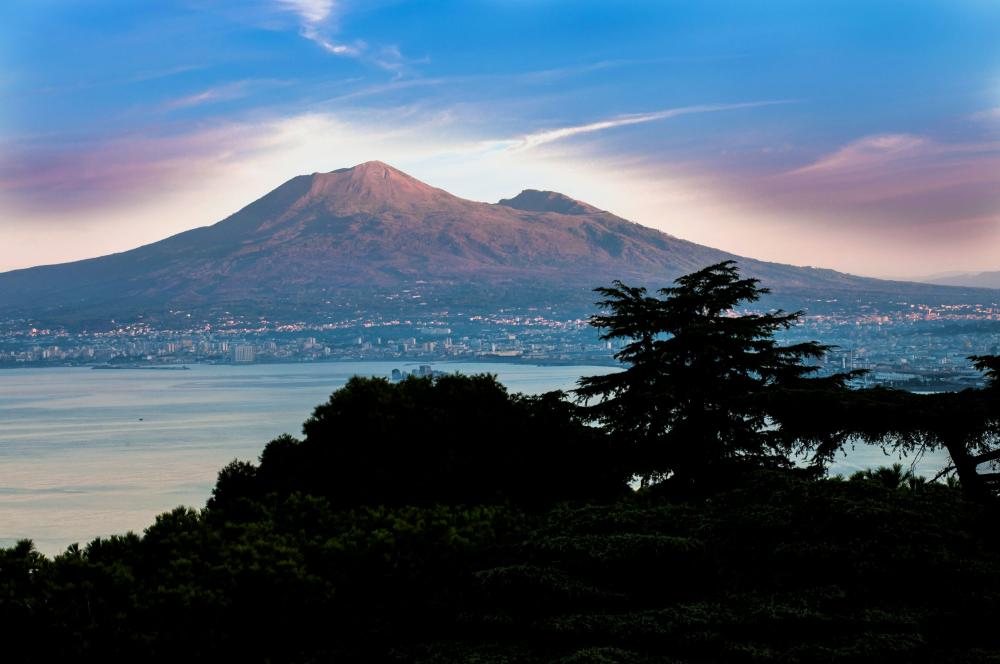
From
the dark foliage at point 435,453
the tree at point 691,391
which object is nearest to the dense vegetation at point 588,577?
the dark foliage at point 435,453

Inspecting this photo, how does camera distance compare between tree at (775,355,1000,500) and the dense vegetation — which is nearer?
the dense vegetation

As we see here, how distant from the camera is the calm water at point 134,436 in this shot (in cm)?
4566

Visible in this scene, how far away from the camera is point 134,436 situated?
74750 mm

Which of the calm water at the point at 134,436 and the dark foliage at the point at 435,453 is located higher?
the dark foliage at the point at 435,453

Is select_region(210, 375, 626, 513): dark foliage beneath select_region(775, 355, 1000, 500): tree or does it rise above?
beneath

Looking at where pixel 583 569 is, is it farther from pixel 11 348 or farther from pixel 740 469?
pixel 11 348

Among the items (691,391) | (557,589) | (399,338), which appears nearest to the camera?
(557,589)

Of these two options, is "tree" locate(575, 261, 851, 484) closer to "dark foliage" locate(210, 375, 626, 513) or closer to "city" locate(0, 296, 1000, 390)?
"dark foliage" locate(210, 375, 626, 513)

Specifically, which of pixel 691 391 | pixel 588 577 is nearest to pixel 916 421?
pixel 588 577

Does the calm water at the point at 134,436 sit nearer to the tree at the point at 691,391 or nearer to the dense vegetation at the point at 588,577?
the tree at the point at 691,391

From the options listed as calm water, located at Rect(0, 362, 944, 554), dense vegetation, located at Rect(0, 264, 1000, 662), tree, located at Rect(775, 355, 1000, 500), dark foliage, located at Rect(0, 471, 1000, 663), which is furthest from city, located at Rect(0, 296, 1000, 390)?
dark foliage, located at Rect(0, 471, 1000, 663)

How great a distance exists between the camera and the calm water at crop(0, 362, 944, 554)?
4566 centimetres

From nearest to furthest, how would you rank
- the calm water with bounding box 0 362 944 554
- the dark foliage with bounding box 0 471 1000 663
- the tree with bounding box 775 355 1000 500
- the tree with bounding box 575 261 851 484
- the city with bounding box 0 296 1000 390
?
the dark foliage with bounding box 0 471 1000 663
the tree with bounding box 775 355 1000 500
the tree with bounding box 575 261 851 484
the calm water with bounding box 0 362 944 554
the city with bounding box 0 296 1000 390

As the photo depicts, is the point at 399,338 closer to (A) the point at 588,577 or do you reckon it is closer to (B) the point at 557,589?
(A) the point at 588,577
